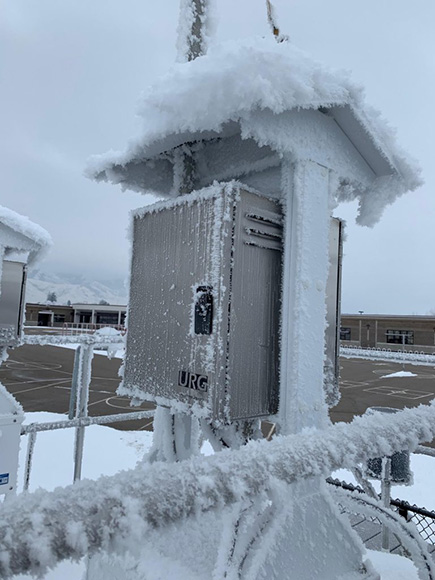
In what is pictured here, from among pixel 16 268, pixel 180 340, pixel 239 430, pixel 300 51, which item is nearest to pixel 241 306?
pixel 180 340

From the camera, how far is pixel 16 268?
15.1 feet

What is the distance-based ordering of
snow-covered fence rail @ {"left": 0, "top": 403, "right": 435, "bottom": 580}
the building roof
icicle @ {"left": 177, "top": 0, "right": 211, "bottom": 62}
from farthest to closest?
1. the building roof
2. icicle @ {"left": 177, "top": 0, "right": 211, "bottom": 62}
3. snow-covered fence rail @ {"left": 0, "top": 403, "right": 435, "bottom": 580}

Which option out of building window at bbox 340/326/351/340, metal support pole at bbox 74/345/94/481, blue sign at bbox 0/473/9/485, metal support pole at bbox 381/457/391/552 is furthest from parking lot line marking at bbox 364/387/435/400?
building window at bbox 340/326/351/340

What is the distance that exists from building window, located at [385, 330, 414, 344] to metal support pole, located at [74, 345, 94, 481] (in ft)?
131

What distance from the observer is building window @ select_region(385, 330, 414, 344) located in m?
38.9

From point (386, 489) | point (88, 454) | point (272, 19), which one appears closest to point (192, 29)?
point (272, 19)

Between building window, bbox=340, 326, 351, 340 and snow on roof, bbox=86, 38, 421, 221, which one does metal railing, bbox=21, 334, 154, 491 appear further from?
building window, bbox=340, 326, 351, 340

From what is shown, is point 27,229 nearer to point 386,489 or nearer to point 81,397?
point 81,397

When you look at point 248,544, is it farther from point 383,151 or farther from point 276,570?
point 383,151

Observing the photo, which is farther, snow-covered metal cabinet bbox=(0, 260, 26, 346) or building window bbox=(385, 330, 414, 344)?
building window bbox=(385, 330, 414, 344)

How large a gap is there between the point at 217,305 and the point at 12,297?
3440mm

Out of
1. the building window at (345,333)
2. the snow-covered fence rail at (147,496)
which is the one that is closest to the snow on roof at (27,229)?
the snow-covered fence rail at (147,496)

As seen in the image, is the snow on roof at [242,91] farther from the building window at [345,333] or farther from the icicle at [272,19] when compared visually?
the building window at [345,333]

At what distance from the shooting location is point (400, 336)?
3969 cm
